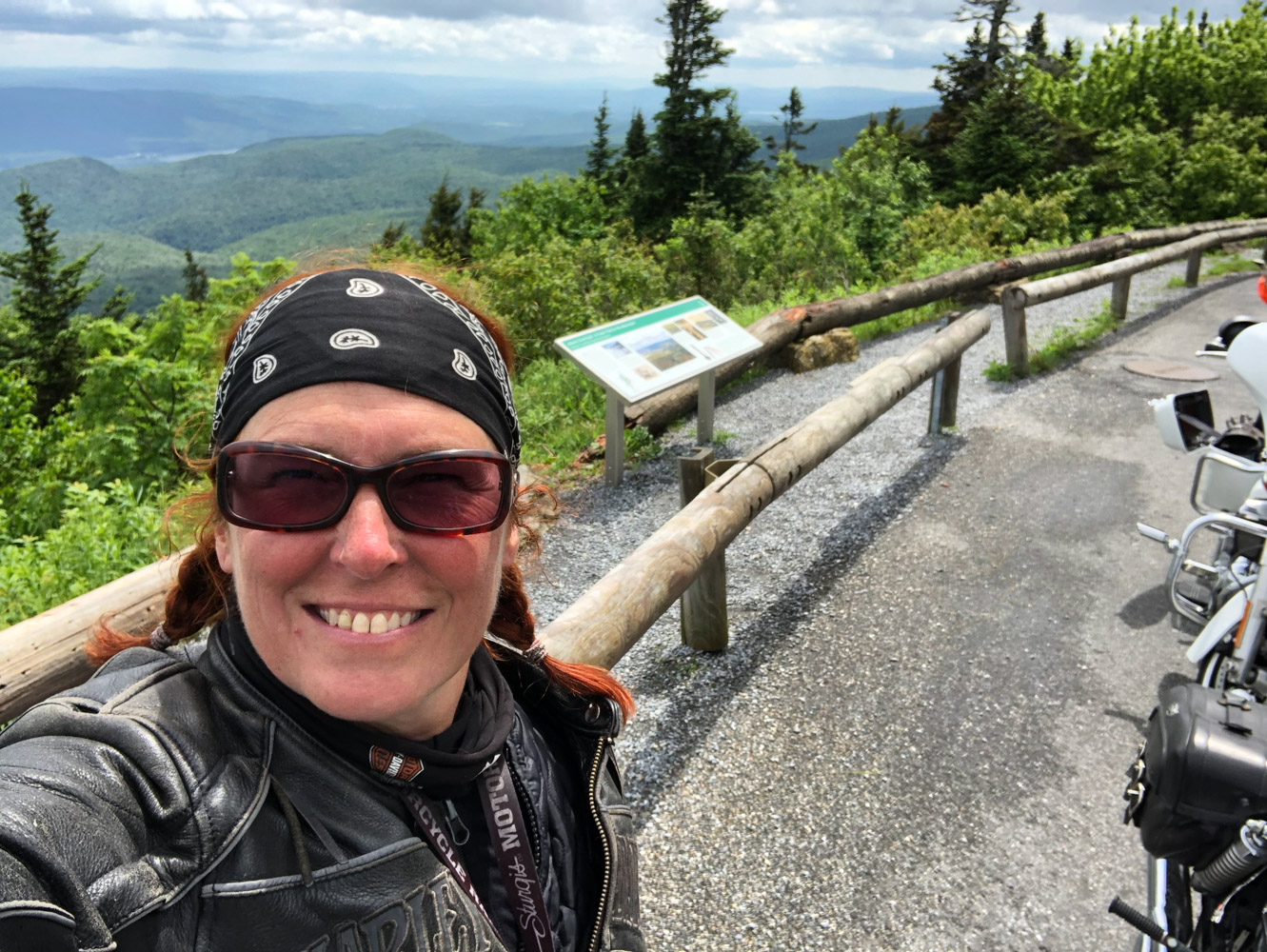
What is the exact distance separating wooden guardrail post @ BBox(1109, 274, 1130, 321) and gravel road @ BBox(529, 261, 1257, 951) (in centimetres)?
483

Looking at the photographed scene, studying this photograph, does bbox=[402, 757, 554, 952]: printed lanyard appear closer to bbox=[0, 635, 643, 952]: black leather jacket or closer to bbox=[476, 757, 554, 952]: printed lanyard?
bbox=[476, 757, 554, 952]: printed lanyard

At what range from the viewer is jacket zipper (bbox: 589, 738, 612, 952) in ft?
4.25

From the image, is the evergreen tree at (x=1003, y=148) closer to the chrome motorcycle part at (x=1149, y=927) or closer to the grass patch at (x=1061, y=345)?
the grass patch at (x=1061, y=345)

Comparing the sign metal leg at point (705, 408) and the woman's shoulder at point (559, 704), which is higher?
the woman's shoulder at point (559, 704)

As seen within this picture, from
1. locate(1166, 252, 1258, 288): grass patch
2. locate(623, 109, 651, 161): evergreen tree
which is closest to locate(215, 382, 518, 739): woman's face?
locate(1166, 252, 1258, 288): grass patch

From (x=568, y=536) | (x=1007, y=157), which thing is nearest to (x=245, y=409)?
(x=568, y=536)

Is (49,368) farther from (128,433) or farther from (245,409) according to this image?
(245,409)

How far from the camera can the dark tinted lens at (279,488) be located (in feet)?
3.29

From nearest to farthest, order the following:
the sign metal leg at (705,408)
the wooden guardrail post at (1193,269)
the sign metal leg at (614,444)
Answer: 1. the sign metal leg at (614,444)
2. the sign metal leg at (705,408)
3. the wooden guardrail post at (1193,269)

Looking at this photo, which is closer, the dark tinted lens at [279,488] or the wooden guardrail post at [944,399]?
the dark tinted lens at [279,488]

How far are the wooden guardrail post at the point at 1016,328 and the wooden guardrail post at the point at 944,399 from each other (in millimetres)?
1575

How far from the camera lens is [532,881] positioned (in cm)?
119

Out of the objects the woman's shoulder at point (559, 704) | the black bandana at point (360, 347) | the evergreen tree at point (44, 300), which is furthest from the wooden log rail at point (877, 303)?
the evergreen tree at point (44, 300)

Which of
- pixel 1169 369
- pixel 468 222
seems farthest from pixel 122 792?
pixel 468 222
